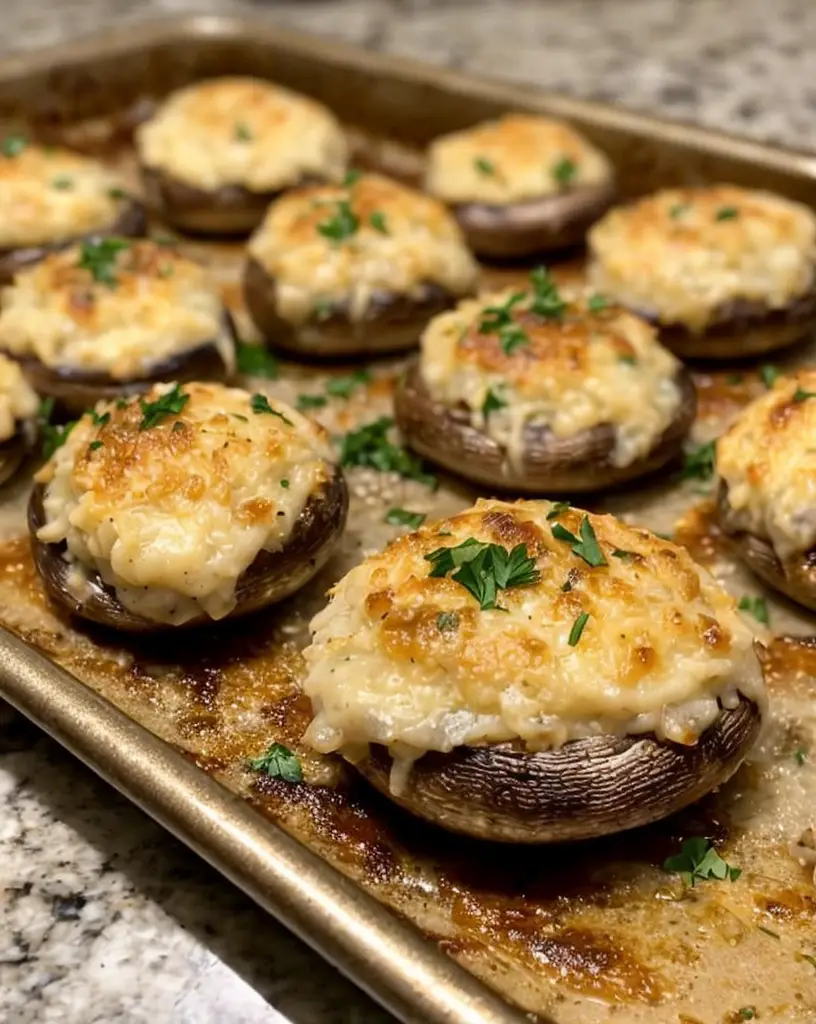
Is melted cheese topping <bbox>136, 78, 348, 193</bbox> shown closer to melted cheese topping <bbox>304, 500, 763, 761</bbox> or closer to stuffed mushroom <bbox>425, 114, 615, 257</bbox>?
stuffed mushroom <bbox>425, 114, 615, 257</bbox>

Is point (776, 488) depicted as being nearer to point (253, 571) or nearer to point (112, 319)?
point (253, 571)

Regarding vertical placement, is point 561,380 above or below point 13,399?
above

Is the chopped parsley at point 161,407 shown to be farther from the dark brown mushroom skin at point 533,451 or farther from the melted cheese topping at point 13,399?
the dark brown mushroom skin at point 533,451

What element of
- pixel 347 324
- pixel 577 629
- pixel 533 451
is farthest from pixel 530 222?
pixel 577 629

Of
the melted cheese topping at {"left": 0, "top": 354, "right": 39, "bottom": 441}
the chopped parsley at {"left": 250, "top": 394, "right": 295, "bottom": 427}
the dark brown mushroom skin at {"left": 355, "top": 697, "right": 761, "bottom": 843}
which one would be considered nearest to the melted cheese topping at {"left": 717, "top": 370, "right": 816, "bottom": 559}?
the dark brown mushroom skin at {"left": 355, "top": 697, "right": 761, "bottom": 843}

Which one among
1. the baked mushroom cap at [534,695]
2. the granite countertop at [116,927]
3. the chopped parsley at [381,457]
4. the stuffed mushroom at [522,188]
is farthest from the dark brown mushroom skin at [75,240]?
the baked mushroom cap at [534,695]
